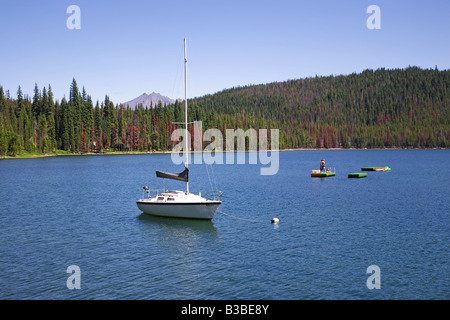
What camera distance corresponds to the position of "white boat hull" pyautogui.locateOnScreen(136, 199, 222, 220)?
121 feet

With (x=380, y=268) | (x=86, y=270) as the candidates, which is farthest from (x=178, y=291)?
(x=380, y=268)

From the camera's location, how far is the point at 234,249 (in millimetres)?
29438

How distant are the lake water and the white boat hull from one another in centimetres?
86

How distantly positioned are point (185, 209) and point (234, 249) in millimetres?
9367

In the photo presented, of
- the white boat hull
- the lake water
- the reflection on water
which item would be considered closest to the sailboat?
the white boat hull

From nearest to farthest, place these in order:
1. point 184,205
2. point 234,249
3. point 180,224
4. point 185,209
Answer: point 234,249 → point 184,205 → point 185,209 → point 180,224

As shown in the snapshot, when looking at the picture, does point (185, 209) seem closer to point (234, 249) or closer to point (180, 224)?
point (180, 224)

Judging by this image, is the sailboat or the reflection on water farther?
the sailboat

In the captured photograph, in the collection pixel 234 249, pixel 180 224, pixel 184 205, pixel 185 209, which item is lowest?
pixel 234 249

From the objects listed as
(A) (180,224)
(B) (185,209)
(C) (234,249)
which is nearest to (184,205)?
(B) (185,209)

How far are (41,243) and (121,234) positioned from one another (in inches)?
253

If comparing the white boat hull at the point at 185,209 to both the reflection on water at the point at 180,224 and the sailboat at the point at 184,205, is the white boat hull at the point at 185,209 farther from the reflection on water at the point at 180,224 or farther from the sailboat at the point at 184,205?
the reflection on water at the point at 180,224

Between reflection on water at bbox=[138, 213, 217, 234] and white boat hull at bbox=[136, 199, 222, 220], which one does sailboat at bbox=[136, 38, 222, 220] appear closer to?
white boat hull at bbox=[136, 199, 222, 220]

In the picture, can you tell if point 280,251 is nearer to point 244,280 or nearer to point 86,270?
point 244,280
